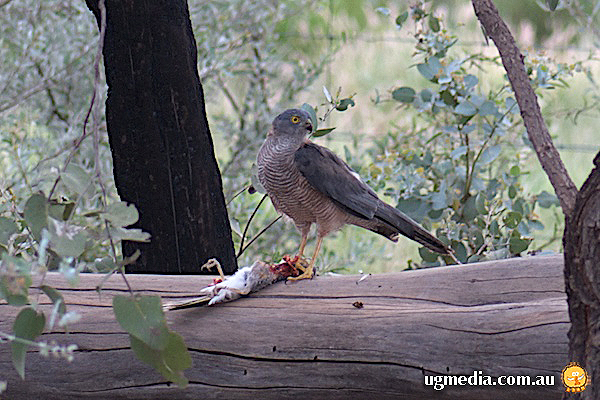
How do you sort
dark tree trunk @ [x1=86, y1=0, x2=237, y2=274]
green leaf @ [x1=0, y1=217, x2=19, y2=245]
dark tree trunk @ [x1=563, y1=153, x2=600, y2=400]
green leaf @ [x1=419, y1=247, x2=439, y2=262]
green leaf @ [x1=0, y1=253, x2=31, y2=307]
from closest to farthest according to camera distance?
green leaf @ [x1=0, y1=253, x2=31, y2=307], dark tree trunk @ [x1=563, y1=153, x2=600, y2=400], green leaf @ [x1=0, y1=217, x2=19, y2=245], dark tree trunk @ [x1=86, y1=0, x2=237, y2=274], green leaf @ [x1=419, y1=247, x2=439, y2=262]

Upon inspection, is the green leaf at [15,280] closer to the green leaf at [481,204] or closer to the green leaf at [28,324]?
the green leaf at [28,324]

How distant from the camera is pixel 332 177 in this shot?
161cm

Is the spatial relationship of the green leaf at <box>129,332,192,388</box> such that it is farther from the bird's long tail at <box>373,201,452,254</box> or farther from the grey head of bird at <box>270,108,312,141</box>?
the grey head of bird at <box>270,108,312,141</box>

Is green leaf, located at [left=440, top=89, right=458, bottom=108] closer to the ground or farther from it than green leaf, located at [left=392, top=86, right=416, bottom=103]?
closer to the ground

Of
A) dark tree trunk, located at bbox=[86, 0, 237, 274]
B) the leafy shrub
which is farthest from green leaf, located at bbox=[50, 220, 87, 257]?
the leafy shrub

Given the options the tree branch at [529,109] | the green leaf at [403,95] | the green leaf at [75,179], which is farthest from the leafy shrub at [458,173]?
the green leaf at [75,179]

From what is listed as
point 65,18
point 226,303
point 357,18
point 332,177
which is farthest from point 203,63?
point 357,18

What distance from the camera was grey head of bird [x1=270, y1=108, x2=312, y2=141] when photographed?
169 centimetres

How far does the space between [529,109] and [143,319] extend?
518 mm

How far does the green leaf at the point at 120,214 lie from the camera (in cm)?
75

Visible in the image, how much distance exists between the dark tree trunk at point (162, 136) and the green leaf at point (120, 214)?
30.0 inches

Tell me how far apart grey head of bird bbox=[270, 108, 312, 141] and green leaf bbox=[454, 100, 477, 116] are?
406mm

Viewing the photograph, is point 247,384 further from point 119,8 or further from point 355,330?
point 119,8

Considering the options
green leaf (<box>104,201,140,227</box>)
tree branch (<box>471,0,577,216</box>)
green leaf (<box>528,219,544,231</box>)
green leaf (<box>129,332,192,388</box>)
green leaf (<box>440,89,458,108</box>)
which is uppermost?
green leaf (<box>440,89,458,108</box>)
